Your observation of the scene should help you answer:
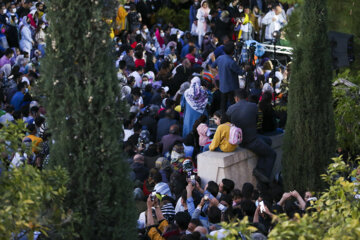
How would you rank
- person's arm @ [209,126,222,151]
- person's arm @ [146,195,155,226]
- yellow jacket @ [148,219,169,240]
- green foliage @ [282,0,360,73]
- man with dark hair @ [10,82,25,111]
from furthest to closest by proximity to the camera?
man with dark hair @ [10,82,25,111]
green foliage @ [282,0,360,73]
person's arm @ [209,126,222,151]
person's arm @ [146,195,155,226]
yellow jacket @ [148,219,169,240]

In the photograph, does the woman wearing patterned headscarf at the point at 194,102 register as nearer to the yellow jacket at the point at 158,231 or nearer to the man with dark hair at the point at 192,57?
the man with dark hair at the point at 192,57

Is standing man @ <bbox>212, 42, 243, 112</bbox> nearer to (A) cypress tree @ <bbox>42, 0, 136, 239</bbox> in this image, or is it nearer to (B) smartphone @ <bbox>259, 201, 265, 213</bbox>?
(B) smartphone @ <bbox>259, 201, 265, 213</bbox>

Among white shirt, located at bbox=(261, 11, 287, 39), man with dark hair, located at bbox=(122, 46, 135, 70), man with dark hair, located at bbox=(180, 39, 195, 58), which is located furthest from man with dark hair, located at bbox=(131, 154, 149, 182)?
white shirt, located at bbox=(261, 11, 287, 39)

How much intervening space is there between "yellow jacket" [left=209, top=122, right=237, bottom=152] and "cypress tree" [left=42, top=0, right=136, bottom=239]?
4.02 m

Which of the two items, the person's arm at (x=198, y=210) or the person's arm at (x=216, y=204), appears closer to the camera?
the person's arm at (x=198, y=210)

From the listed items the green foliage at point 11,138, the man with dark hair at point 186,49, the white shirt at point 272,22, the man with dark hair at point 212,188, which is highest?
the white shirt at point 272,22

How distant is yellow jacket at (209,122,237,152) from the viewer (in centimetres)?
1022

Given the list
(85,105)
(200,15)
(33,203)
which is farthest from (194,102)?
(200,15)

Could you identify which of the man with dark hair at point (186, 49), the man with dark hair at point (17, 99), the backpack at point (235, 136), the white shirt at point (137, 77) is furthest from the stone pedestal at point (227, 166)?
the man with dark hair at point (186, 49)

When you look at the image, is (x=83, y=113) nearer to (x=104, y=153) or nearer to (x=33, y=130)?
(x=104, y=153)

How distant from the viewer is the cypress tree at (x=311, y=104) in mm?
9555

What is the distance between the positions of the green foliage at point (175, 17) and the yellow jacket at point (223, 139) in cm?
1460

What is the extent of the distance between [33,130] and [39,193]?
21.4 ft

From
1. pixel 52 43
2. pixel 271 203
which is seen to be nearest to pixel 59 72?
pixel 52 43
